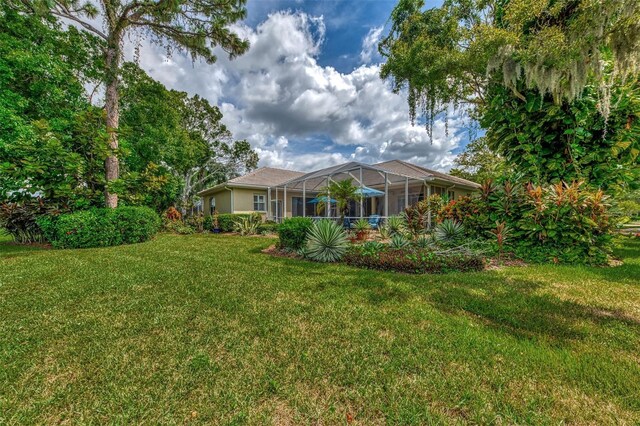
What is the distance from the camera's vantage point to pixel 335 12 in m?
9.34

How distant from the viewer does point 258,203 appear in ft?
62.1

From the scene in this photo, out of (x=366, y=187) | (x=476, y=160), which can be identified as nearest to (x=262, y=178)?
(x=366, y=187)

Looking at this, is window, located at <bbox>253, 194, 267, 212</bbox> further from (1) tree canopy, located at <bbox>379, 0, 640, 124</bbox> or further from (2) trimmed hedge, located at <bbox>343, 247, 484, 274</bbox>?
(2) trimmed hedge, located at <bbox>343, 247, 484, 274</bbox>

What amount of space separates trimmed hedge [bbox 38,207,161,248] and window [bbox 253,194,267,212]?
29.2 feet

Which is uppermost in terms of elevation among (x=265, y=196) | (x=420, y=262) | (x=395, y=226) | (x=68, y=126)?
(x=68, y=126)

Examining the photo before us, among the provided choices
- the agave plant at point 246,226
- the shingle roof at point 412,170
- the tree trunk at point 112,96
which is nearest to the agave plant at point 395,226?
the shingle roof at point 412,170

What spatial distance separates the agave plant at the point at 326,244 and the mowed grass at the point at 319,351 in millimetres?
2024

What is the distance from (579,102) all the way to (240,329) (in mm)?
9382

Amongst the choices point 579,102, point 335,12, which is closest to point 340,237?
point 579,102

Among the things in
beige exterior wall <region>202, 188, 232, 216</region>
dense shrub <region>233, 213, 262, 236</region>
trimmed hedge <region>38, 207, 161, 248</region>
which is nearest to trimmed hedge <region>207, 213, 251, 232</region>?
dense shrub <region>233, 213, 262, 236</region>

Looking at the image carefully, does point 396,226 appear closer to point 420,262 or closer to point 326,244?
point 326,244

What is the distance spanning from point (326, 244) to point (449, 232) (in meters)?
3.90

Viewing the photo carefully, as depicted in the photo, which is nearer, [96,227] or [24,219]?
[96,227]

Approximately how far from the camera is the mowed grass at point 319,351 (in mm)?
1797
